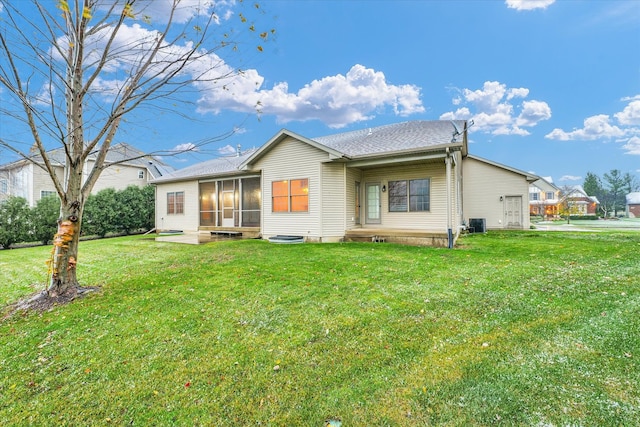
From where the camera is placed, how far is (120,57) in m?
5.36

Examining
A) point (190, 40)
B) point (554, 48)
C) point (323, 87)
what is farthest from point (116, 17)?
point (554, 48)

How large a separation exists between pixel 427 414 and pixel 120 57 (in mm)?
7029

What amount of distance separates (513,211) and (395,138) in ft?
31.9

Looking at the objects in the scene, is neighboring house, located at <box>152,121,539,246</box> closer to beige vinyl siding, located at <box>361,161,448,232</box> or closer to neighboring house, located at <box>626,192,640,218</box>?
beige vinyl siding, located at <box>361,161,448,232</box>

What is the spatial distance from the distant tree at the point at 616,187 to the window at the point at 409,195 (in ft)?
Answer: 218

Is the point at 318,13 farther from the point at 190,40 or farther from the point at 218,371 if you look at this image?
the point at 218,371

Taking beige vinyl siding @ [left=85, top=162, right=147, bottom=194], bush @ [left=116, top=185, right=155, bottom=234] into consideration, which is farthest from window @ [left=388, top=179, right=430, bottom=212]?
beige vinyl siding @ [left=85, top=162, right=147, bottom=194]

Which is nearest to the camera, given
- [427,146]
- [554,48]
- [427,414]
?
[427,414]

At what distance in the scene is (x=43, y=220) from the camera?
52.5 ft

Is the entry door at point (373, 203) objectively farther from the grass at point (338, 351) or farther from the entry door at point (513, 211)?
the entry door at point (513, 211)

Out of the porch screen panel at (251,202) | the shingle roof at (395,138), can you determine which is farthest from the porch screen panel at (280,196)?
the shingle roof at (395,138)

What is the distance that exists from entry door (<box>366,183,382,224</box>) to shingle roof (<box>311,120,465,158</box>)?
1775mm

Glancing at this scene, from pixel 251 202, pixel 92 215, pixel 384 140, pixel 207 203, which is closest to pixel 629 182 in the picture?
pixel 384 140

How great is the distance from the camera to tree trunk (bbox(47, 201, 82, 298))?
5090 mm
